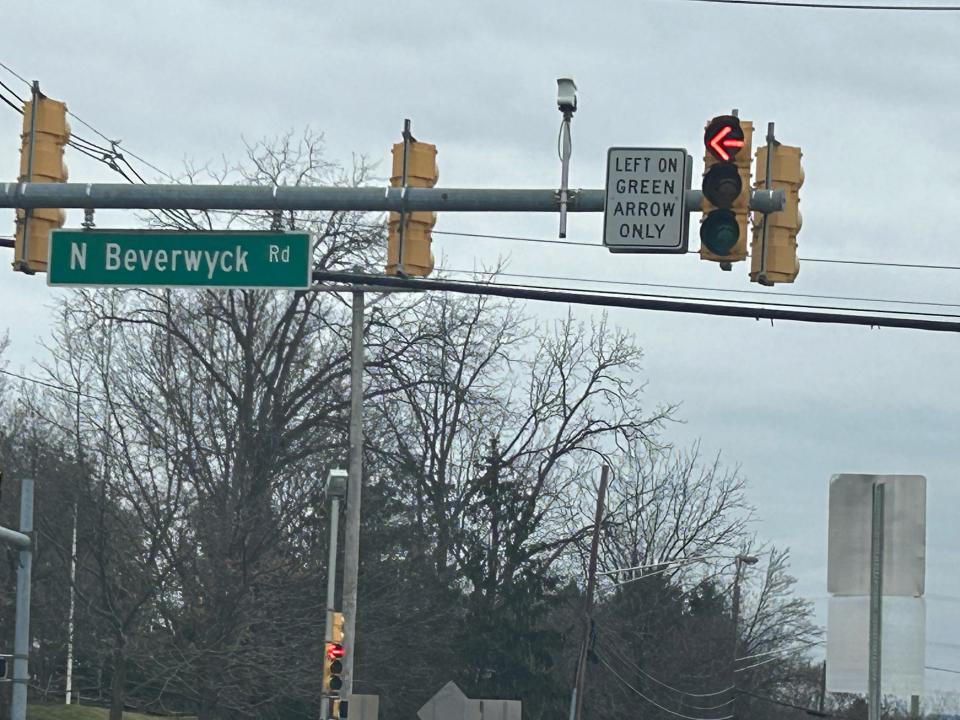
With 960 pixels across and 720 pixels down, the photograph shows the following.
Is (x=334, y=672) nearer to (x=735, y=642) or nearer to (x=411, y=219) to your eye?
(x=411, y=219)

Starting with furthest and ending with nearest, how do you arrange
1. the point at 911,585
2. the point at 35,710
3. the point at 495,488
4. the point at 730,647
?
the point at 730,647, the point at 495,488, the point at 35,710, the point at 911,585

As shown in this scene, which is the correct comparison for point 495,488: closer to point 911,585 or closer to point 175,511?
point 175,511

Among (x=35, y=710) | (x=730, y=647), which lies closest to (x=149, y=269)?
(x=35, y=710)

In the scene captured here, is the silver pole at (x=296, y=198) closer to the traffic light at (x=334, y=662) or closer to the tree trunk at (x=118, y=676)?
the traffic light at (x=334, y=662)

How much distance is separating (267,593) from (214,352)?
6227mm

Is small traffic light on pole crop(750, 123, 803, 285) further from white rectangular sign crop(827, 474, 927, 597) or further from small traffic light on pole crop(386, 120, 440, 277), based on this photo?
white rectangular sign crop(827, 474, 927, 597)

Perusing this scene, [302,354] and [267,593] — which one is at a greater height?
[302,354]

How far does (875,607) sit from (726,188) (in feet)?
15.2

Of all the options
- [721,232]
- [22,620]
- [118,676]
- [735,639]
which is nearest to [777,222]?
[721,232]

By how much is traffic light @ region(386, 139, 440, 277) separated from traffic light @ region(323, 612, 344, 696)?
654 inches

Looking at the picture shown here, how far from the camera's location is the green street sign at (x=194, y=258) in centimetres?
1276

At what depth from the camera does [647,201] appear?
454 inches

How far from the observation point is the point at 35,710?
46.6 m

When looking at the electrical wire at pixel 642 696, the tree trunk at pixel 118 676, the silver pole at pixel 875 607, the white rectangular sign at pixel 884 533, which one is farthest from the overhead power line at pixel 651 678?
the silver pole at pixel 875 607
